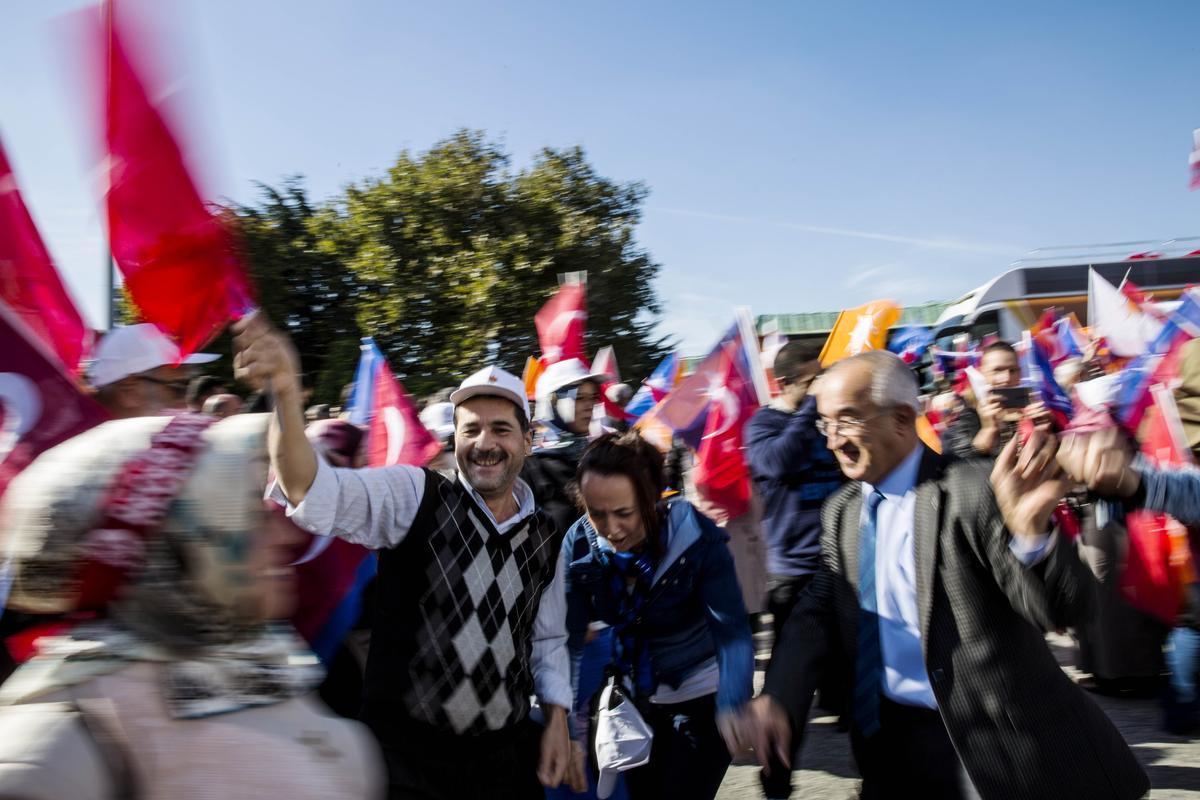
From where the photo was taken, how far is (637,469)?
3264mm

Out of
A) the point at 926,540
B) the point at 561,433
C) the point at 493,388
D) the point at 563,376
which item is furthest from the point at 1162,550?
the point at 563,376

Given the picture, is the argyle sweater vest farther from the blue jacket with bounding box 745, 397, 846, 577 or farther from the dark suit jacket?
the blue jacket with bounding box 745, 397, 846, 577

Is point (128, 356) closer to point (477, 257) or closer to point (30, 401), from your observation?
point (30, 401)

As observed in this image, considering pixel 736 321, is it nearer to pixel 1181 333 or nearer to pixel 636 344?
pixel 1181 333

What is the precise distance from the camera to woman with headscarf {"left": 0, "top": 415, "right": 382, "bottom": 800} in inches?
42.6

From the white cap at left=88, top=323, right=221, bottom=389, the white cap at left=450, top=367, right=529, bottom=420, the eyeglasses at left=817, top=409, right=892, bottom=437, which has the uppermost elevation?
the white cap at left=88, top=323, right=221, bottom=389

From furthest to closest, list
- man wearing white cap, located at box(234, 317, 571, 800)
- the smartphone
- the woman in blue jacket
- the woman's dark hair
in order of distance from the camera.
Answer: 1. the smartphone
2. the woman's dark hair
3. the woman in blue jacket
4. man wearing white cap, located at box(234, 317, 571, 800)

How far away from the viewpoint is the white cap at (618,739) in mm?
2980

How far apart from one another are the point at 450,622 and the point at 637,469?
0.99m

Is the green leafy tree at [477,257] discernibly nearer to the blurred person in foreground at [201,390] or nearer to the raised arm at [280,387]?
the blurred person in foreground at [201,390]

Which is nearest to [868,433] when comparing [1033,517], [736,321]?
[1033,517]

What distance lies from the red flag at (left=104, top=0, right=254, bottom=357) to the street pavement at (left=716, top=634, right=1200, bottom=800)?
3.54 m

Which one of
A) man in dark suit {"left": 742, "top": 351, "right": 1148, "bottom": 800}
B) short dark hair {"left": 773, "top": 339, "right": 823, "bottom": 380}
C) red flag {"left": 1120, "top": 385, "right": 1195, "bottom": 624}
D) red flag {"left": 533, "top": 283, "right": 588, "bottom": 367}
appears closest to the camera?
man in dark suit {"left": 742, "top": 351, "right": 1148, "bottom": 800}

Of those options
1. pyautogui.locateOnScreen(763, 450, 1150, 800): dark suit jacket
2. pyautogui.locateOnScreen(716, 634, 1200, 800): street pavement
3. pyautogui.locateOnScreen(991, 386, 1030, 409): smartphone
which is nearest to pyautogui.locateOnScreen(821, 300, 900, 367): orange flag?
pyautogui.locateOnScreen(991, 386, 1030, 409): smartphone
